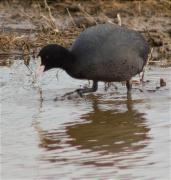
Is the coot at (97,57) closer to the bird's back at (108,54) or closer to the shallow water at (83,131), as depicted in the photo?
the bird's back at (108,54)

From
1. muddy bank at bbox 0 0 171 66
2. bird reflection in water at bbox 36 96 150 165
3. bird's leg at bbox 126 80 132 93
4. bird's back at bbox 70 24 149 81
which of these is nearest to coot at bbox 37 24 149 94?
bird's back at bbox 70 24 149 81

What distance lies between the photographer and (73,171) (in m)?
6.01

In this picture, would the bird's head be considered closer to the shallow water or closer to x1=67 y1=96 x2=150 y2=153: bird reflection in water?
the shallow water

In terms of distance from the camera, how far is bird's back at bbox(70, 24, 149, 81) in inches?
336

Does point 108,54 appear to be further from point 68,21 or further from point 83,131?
point 68,21

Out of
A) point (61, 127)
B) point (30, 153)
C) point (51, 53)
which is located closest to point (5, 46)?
point (51, 53)

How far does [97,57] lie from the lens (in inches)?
336

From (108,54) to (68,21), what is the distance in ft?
13.7

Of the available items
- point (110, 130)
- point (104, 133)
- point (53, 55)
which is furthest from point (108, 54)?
point (104, 133)

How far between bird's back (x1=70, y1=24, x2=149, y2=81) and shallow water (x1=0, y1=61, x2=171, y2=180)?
11.7 inches

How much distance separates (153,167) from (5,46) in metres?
5.58

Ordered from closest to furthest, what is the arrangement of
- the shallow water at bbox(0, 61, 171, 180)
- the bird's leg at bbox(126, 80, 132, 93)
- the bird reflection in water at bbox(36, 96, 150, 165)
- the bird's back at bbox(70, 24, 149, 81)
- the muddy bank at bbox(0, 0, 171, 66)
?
the shallow water at bbox(0, 61, 171, 180) < the bird reflection in water at bbox(36, 96, 150, 165) < the bird's back at bbox(70, 24, 149, 81) < the bird's leg at bbox(126, 80, 132, 93) < the muddy bank at bbox(0, 0, 171, 66)

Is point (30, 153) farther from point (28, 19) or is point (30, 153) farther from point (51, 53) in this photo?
point (28, 19)

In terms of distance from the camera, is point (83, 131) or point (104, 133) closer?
point (104, 133)
